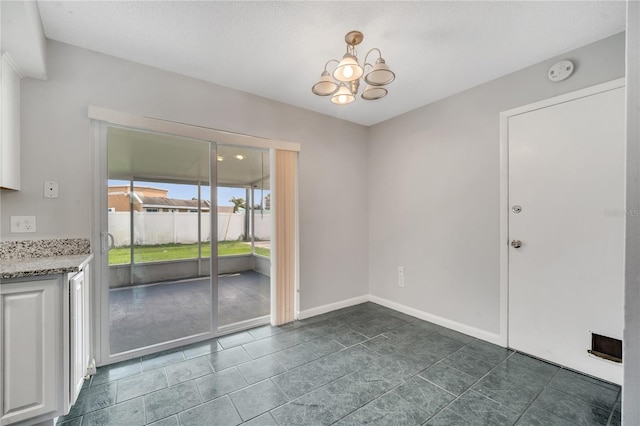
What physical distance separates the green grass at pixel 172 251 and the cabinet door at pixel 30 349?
Answer: 0.90m

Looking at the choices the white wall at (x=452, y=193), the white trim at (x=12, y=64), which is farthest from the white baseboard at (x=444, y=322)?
the white trim at (x=12, y=64)

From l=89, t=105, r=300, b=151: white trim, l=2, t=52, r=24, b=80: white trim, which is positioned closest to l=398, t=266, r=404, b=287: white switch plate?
l=89, t=105, r=300, b=151: white trim

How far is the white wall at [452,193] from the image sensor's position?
2408 millimetres

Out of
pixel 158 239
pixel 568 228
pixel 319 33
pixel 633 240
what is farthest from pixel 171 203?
pixel 568 228

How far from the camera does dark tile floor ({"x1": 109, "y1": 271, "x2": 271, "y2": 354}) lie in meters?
2.41

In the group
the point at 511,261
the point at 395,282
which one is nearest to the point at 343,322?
the point at 395,282

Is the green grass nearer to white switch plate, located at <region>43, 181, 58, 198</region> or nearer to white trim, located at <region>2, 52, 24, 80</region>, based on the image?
white switch plate, located at <region>43, 181, 58, 198</region>

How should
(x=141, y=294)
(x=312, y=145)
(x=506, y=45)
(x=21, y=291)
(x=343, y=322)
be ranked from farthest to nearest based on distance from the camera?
1. (x=312, y=145)
2. (x=343, y=322)
3. (x=141, y=294)
4. (x=506, y=45)
5. (x=21, y=291)

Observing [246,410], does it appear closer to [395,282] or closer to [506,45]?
[395,282]

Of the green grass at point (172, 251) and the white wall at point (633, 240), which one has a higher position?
the white wall at point (633, 240)

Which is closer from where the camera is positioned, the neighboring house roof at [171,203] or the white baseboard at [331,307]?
the neighboring house roof at [171,203]

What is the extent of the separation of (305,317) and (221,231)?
4.67 ft

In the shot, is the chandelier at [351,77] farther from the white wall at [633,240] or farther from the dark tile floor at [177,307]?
the dark tile floor at [177,307]

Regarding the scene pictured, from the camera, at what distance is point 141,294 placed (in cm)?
266
